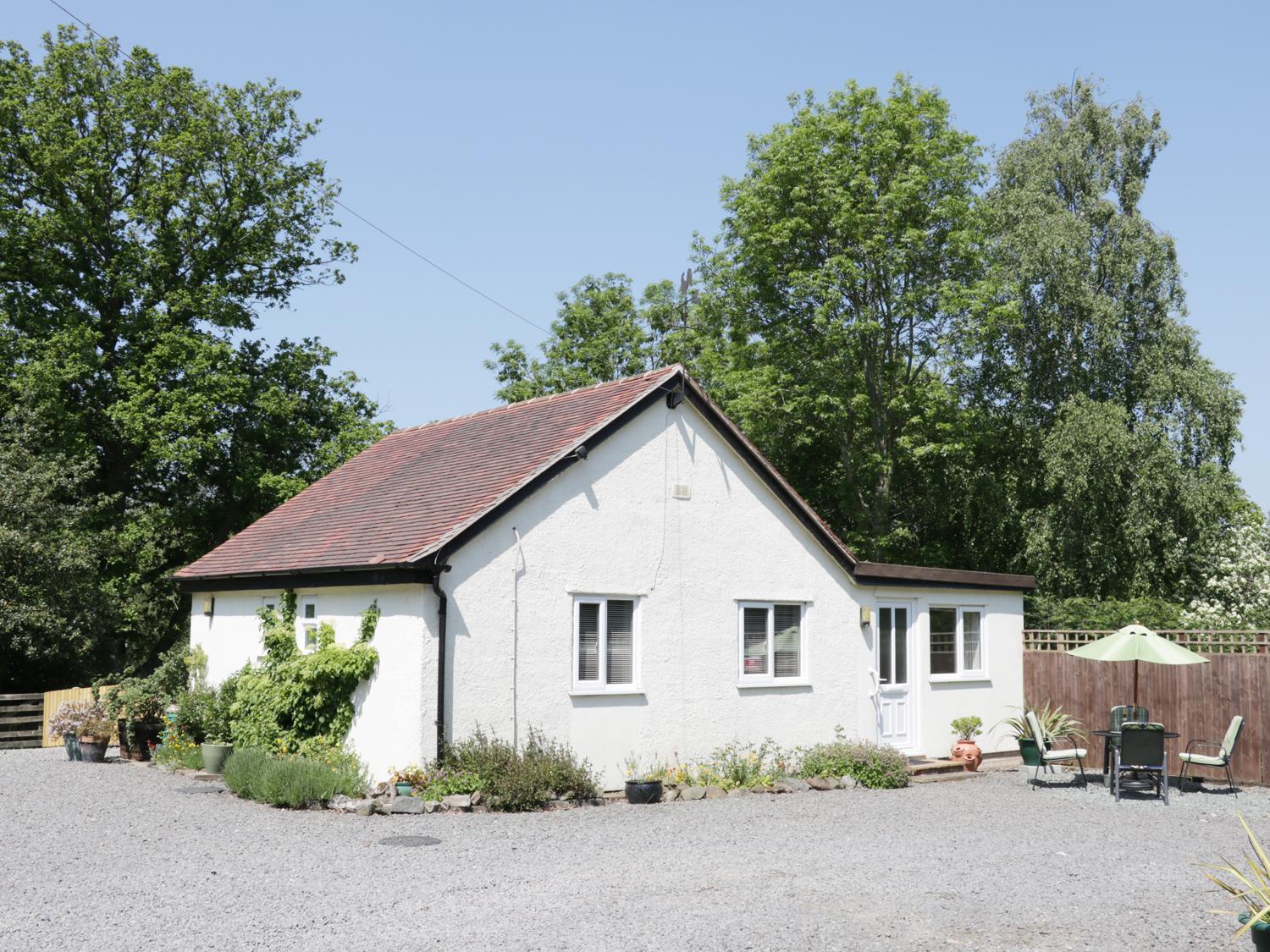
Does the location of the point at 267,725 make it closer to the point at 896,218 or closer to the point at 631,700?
the point at 631,700

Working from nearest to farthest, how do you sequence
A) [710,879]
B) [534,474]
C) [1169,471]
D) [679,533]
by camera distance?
1. [710,879]
2. [534,474]
3. [679,533]
4. [1169,471]

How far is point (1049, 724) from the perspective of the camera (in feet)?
67.5

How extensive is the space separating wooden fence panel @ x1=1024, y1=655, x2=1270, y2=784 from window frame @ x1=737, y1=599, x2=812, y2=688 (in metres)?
5.65

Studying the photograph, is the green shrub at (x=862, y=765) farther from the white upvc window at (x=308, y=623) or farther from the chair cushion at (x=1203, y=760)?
the white upvc window at (x=308, y=623)

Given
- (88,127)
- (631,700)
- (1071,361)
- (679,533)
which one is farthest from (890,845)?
(88,127)

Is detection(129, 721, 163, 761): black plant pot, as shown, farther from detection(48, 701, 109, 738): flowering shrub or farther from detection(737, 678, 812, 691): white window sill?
detection(737, 678, 812, 691): white window sill

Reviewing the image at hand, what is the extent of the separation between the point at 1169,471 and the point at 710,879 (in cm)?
2466

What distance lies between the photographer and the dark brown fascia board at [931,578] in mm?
19266

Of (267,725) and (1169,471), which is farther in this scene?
(1169,471)

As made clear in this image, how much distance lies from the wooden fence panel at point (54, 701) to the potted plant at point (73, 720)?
3.51 feet

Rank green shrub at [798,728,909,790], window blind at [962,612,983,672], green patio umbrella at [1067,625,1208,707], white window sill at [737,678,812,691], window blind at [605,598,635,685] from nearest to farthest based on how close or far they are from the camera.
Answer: window blind at [605,598,635,685] < green patio umbrella at [1067,625,1208,707] < green shrub at [798,728,909,790] < white window sill at [737,678,812,691] < window blind at [962,612,983,672]

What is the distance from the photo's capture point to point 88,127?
31.3 metres

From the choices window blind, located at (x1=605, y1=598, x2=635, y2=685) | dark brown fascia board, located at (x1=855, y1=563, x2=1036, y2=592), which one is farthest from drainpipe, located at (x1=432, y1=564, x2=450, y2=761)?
dark brown fascia board, located at (x1=855, y1=563, x2=1036, y2=592)

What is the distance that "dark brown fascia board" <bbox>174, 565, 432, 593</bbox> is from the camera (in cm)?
1448
